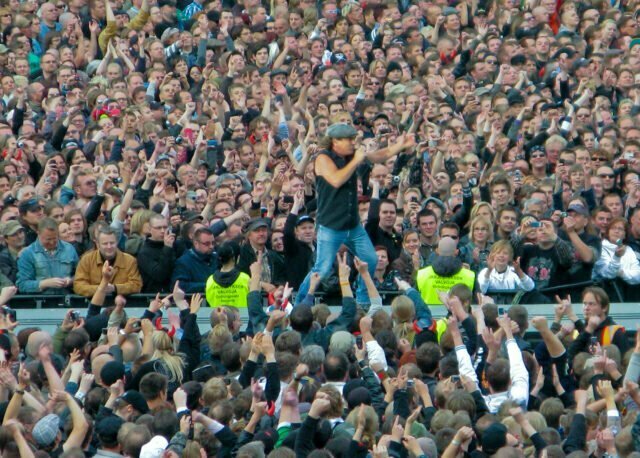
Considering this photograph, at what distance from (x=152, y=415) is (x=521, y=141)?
28.8 ft

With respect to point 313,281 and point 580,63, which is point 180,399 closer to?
point 313,281

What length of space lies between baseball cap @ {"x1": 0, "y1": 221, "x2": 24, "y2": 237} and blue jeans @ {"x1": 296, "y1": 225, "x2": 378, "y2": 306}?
2679 mm

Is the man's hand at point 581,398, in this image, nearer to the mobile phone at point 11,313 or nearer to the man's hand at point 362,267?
the man's hand at point 362,267

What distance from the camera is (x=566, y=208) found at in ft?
58.0

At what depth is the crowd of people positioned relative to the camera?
11.8m

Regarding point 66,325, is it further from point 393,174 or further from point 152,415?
point 393,174

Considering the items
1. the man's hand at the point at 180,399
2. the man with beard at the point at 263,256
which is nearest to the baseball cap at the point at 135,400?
the man's hand at the point at 180,399

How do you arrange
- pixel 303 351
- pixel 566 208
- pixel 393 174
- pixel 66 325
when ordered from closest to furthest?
pixel 303 351
pixel 66 325
pixel 566 208
pixel 393 174

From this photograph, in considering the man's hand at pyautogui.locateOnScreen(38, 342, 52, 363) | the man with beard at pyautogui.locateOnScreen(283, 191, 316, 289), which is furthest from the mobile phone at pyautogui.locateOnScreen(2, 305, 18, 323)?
the man with beard at pyautogui.locateOnScreen(283, 191, 316, 289)

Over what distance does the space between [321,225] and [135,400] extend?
141 inches

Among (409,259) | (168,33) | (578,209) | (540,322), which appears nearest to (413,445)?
(540,322)

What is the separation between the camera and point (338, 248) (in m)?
15.3

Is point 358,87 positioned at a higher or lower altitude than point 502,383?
lower

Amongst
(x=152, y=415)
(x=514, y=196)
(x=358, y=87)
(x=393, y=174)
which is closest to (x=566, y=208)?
(x=514, y=196)
